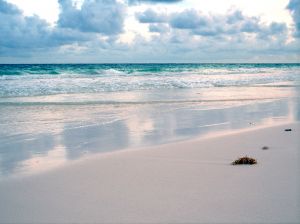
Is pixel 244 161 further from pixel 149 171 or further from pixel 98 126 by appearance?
pixel 98 126

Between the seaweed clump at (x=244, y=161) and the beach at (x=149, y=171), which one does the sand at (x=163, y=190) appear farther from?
the seaweed clump at (x=244, y=161)

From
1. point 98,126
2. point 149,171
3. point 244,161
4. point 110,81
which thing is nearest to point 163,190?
point 149,171

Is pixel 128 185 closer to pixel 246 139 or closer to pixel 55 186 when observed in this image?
pixel 55 186

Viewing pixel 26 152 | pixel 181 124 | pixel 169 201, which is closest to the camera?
pixel 169 201

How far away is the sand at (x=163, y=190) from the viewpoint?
4012mm

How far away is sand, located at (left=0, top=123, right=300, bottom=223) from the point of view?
13.2ft

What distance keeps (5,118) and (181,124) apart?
5814 millimetres

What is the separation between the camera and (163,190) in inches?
187

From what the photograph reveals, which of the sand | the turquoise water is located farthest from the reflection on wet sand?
the turquoise water

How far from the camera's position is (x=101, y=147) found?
25.1 ft

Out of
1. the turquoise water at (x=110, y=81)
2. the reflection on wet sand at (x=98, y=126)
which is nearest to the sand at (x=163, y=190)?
the reflection on wet sand at (x=98, y=126)

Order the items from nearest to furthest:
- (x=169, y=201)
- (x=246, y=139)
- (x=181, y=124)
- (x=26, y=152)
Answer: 1. (x=169, y=201)
2. (x=26, y=152)
3. (x=246, y=139)
4. (x=181, y=124)

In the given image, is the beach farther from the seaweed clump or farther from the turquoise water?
the turquoise water

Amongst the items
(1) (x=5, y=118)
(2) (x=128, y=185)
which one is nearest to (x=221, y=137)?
(2) (x=128, y=185)
